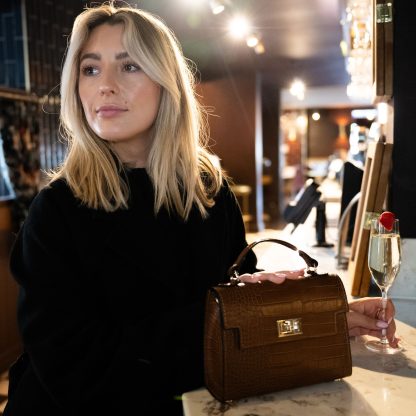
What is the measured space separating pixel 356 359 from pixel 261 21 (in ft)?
17.6

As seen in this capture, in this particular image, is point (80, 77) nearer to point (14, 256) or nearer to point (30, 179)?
point (14, 256)

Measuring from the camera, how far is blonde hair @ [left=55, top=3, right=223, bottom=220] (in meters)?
1.25

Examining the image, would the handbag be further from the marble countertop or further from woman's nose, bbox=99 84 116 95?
woman's nose, bbox=99 84 116 95

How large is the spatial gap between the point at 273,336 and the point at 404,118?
3.53ft

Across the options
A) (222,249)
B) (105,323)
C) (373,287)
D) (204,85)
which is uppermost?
(204,85)

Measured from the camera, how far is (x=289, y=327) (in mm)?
923

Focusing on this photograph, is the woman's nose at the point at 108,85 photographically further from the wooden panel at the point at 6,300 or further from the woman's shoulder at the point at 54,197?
the wooden panel at the point at 6,300

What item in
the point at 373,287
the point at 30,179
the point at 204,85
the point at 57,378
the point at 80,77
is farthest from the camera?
the point at 204,85

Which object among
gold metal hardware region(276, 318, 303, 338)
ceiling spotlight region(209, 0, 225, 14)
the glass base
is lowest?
the glass base

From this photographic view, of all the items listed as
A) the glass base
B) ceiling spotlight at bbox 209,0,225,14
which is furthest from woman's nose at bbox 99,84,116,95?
ceiling spotlight at bbox 209,0,225,14

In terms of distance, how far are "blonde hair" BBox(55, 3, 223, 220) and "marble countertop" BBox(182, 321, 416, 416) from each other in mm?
520

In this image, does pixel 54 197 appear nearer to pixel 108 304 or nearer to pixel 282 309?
pixel 108 304

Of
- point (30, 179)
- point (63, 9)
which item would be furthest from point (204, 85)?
point (30, 179)

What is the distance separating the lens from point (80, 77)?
1.32m
